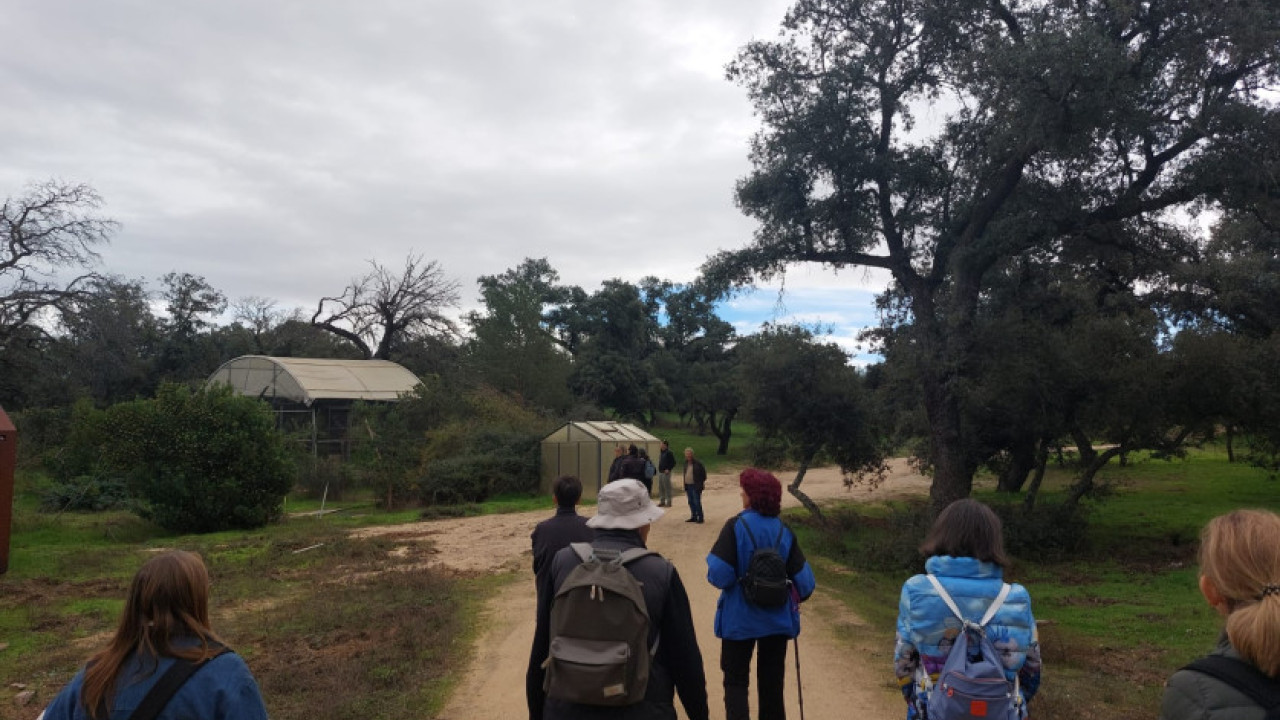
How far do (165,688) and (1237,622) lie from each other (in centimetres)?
302

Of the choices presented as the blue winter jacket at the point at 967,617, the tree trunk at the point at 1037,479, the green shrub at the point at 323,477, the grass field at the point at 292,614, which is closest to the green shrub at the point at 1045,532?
the tree trunk at the point at 1037,479

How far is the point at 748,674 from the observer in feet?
16.7

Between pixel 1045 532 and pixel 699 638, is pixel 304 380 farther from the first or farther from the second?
pixel 699 638

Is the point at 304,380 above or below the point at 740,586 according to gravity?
above

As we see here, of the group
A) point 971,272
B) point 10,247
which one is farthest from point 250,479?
point 971,272

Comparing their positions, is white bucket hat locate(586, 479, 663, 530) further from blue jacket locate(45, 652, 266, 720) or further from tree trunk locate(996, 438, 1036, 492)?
tree trunk locate(996, 438, 1036, 492)

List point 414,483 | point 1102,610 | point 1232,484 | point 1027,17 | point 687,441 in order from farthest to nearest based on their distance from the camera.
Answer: point 687,441
point 1232,484
point 414,483
point 1027,17
point 1102,610

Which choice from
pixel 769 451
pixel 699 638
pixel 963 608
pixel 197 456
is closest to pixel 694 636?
pixel 963 608

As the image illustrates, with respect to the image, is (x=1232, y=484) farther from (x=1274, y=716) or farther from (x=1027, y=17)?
(x=1274, y=716)

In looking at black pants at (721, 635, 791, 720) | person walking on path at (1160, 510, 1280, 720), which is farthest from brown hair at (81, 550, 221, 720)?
black pants at (721, 635, 791, 720)

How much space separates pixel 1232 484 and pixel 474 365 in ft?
100

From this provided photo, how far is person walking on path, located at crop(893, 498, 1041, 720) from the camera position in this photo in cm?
358

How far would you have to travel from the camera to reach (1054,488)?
30.2 m

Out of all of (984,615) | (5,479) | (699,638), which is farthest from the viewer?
(5,479)
